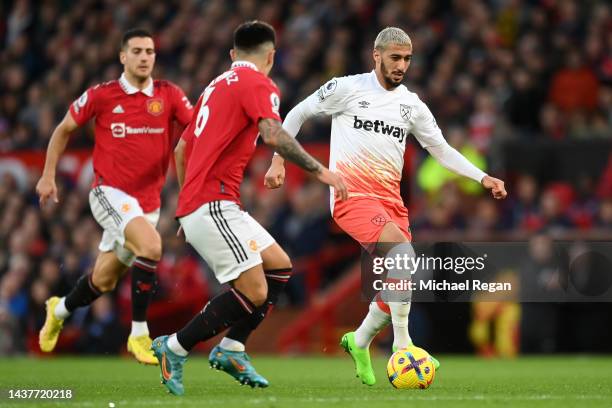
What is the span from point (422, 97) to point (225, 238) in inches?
383

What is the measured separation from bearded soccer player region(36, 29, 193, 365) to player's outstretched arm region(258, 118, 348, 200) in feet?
9.43

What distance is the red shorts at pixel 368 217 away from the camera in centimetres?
932

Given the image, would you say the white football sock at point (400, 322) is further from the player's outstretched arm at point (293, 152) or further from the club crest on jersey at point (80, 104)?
the club crest on jersey at point (80, 104)

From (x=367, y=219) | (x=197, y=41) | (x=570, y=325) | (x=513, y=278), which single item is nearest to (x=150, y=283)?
(x=367, y=219)

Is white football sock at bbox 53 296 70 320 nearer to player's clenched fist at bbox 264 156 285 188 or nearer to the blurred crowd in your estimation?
player's clenched fist at bbox 264 156 285 188

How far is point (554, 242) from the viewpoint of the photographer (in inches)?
587

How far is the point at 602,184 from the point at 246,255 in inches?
347

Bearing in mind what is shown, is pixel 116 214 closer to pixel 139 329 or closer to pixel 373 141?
pixel 139 329

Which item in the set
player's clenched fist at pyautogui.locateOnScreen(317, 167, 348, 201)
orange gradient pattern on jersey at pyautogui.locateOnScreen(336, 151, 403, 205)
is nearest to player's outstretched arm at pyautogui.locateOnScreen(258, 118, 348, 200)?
player's clenched fist at pyautogui.locateOnScreen(317, 167, 348, 201)

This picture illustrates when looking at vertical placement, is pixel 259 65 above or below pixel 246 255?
above

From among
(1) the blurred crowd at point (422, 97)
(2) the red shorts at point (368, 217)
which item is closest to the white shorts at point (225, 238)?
(2) the red shorts at point (368, 217)

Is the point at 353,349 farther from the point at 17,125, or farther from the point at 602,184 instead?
the point at 17,125

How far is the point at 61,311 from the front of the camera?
36.5ft

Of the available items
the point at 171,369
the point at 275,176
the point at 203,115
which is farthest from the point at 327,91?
the point at 171,369
